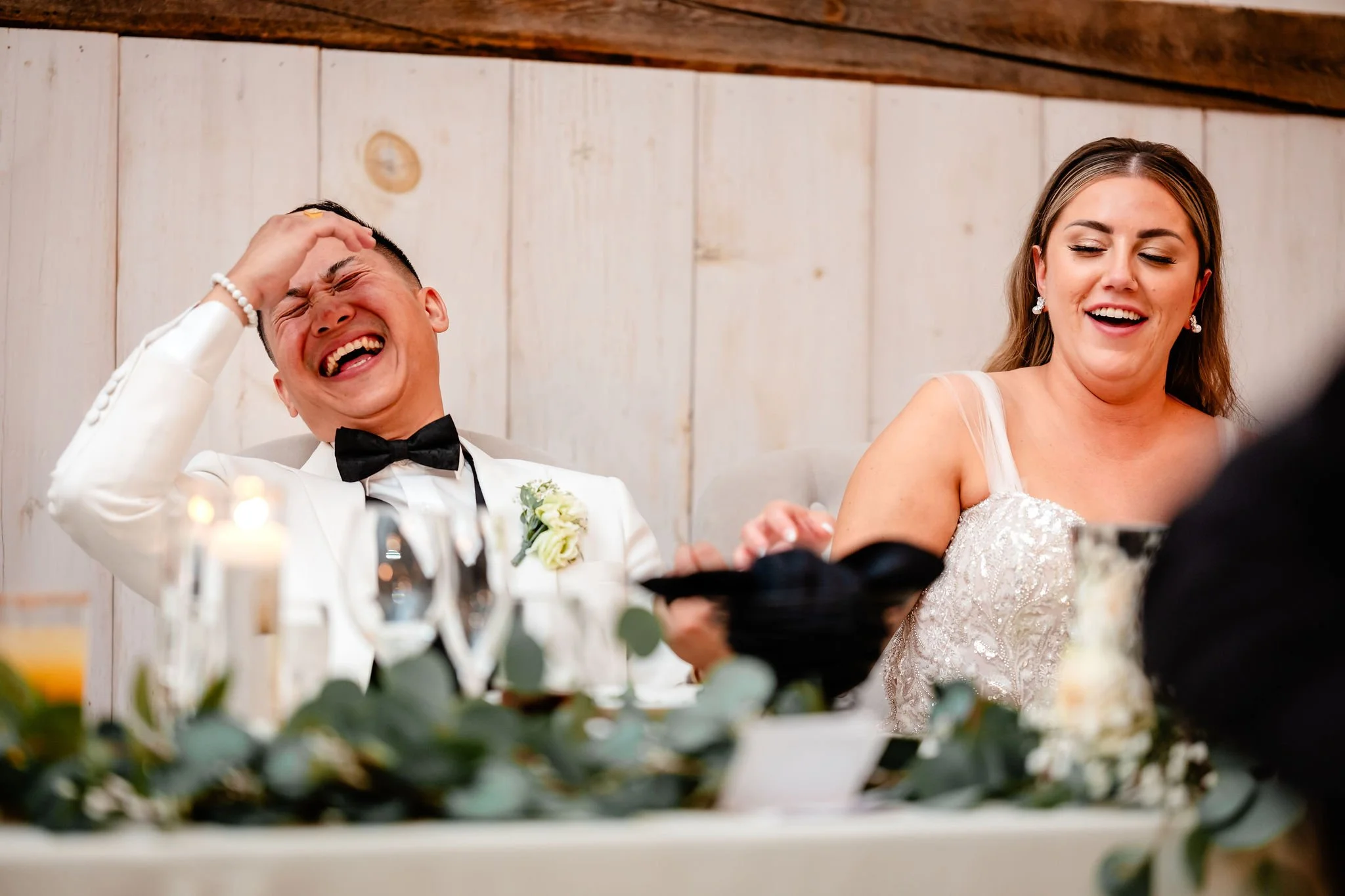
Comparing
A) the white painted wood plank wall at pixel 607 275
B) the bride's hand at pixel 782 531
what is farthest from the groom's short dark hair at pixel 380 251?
the bride's hand at pixel 782 531

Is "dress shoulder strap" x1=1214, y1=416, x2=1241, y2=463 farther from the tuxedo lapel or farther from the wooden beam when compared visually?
the tuxedo lapel

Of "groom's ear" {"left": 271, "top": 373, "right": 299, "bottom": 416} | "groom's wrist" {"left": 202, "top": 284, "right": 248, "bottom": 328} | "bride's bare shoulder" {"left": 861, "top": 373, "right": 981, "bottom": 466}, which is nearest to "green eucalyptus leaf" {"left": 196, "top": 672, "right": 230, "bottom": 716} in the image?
"groom's wrist" {"left": 202, "top": 284, "right": 248, "bottom": 328}

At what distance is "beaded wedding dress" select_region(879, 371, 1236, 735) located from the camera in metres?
1.77

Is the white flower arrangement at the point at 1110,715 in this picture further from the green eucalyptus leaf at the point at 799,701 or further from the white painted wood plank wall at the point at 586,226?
the white painted wood plank wall at the point at 586,226

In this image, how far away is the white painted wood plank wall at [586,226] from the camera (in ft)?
7.50

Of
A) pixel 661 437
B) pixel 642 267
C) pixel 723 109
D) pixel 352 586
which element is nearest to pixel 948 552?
pixel 661 437

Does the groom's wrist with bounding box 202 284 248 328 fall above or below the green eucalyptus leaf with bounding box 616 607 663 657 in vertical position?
above

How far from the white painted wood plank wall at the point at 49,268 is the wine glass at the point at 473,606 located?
1799mm

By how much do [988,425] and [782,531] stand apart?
1.02m

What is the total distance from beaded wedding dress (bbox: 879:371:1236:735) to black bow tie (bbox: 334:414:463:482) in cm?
78

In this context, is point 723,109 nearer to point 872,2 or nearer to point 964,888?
point 872,2

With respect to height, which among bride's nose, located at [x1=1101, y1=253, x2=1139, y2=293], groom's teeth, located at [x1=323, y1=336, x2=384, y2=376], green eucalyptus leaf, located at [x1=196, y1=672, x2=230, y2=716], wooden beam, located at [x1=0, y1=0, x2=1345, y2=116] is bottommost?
green eucalyptus leaf, located at [x1=196, y1=672, x2=230, y2=716]

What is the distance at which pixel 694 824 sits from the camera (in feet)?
1.90

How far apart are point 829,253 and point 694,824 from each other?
2.07m
